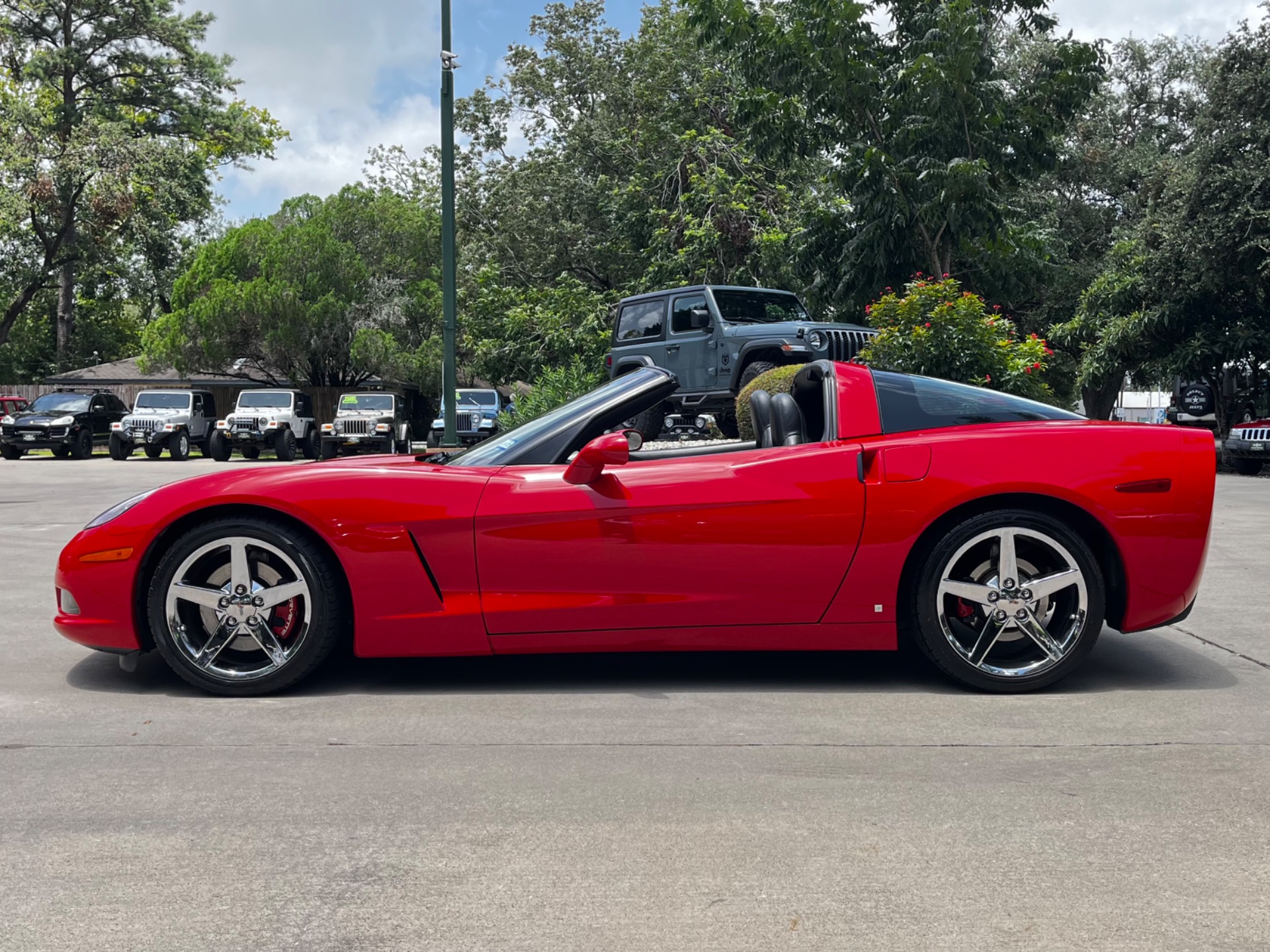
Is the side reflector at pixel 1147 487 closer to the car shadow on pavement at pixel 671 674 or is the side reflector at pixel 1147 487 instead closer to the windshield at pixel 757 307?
the car shadow on pavement at pixel 671 674

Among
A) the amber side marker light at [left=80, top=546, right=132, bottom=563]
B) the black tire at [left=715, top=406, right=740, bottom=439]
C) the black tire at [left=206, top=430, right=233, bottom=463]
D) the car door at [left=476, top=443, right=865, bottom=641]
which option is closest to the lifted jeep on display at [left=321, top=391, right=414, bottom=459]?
the black tire at [left=206, top=430, right=233, bottom=463]

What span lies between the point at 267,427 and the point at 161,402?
364 cm

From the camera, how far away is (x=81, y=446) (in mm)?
31875

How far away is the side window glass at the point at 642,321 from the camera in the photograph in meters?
16.8

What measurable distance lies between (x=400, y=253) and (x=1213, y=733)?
39758mm

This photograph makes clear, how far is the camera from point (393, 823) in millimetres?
3270

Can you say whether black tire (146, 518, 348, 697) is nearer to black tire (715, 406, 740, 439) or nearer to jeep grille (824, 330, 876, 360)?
jeep grille (824, 330, 876, 360)

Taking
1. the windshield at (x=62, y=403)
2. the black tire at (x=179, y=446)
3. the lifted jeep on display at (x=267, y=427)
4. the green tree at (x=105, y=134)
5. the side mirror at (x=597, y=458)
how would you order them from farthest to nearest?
the green tree at (x=105, y=134) < the windshield at (x=62, y=403) < the black tire at (x=179, y=446) < the lifted jeep on display at (x=267, y=427) < the side mirror at (x=597, y=458)

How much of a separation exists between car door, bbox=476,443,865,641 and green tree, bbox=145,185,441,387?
34.4 m

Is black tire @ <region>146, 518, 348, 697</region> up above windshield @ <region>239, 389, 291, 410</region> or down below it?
below

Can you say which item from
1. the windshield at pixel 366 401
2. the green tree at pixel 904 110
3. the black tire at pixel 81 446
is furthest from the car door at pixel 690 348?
the black tire at pixel 81 446

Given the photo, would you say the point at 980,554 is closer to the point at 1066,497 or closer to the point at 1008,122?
the point at 1066,497

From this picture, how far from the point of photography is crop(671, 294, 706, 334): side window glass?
16.3 metres

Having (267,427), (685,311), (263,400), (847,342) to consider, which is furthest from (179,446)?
(847,342)
